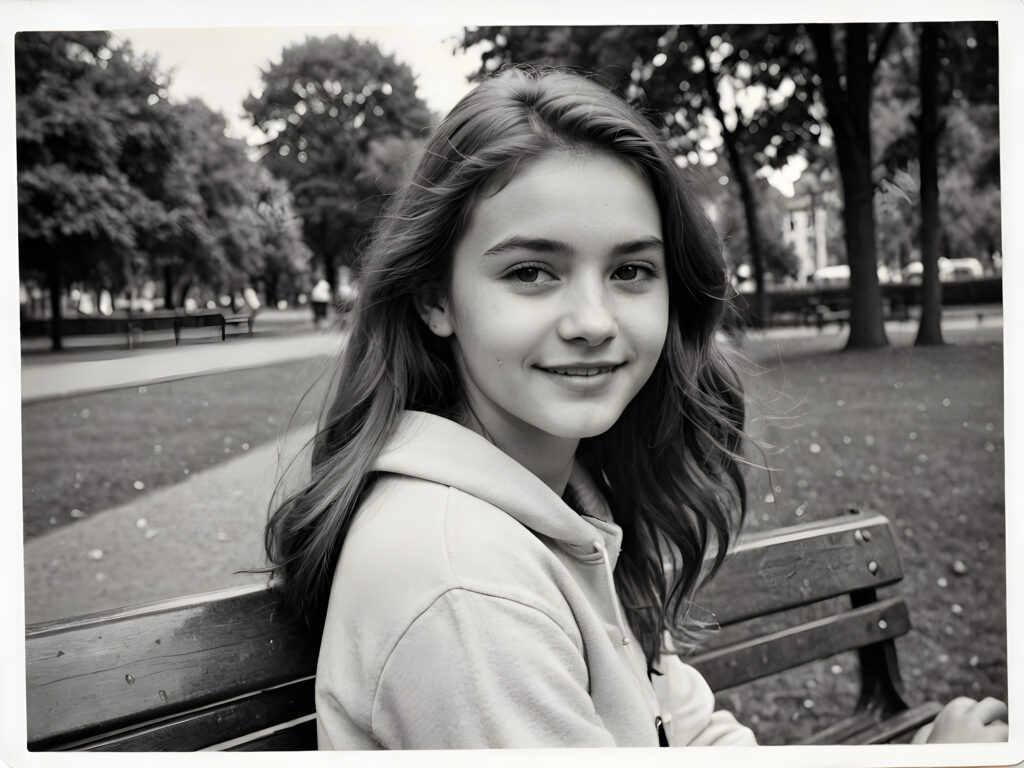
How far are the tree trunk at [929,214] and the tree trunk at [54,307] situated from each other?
2596 mm

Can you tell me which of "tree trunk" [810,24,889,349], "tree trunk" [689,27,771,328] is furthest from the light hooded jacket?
"tree trunk" [810,24,889,349]

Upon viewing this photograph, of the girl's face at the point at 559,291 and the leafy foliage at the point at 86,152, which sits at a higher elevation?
the leafy foliage at the point at 86,152

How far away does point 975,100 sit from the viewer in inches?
102

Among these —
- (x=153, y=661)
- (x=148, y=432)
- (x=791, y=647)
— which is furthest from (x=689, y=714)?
(x=148, y=432)

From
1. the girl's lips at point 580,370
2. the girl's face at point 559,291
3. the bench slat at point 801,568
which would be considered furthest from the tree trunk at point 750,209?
the girl's lips at point 580,370

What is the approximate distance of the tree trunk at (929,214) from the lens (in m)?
2.87

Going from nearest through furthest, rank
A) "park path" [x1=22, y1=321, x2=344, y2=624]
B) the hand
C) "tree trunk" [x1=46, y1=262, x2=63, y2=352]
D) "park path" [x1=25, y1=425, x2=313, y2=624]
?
the hand
"tree trunk" [x1=46, y1=262, x2=63, y2=352]
"park path" [x1=22, y1=321, x2=344, y2=624]
"park path" [x1=25, y1=425, x2=313, y2=624]

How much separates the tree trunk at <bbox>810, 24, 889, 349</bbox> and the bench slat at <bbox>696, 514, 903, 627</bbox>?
1.18 meters

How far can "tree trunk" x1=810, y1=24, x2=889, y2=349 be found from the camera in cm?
297

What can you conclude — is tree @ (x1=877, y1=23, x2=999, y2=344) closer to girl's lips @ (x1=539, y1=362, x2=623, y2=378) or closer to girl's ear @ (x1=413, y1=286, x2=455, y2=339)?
girl's lips @ (x1=539, y1=362, x2=623, y2=378)

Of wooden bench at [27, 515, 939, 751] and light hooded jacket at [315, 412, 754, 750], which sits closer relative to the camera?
light hooded jacket at [315, 412, 754, 750]

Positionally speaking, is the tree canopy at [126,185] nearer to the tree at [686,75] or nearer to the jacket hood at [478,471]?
the tree at [686,75]

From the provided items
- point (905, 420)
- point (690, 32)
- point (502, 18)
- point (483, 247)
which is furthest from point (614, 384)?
point (905, 420)

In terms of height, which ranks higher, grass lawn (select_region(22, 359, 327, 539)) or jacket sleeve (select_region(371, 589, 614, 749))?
grass lawn (select_region(22, 359, 327, 539))
